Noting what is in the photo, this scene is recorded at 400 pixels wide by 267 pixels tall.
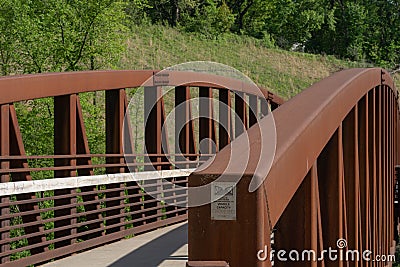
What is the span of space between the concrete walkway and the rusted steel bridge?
174 mm

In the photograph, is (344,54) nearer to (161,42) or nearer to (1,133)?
(161,42)

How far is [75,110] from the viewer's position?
8625 mm

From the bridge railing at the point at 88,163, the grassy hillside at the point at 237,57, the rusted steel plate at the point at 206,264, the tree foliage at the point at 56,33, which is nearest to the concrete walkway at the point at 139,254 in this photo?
the bridge railing at the point at 88,163

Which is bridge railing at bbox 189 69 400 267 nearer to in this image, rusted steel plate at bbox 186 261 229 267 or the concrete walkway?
rusted steel plate at bbox 186 261 229 267

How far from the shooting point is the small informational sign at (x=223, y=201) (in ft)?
7.82

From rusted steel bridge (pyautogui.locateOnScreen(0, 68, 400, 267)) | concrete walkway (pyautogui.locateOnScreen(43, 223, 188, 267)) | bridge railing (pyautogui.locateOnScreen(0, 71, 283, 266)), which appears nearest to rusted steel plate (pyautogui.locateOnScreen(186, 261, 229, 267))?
rusted steel bridge (pyautogui.locateOnScreen(0, 68, 400, 267))

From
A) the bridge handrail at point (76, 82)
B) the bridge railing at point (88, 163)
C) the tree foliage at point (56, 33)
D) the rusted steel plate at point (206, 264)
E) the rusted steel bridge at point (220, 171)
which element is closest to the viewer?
the rusted steel plate at point (206, 264)

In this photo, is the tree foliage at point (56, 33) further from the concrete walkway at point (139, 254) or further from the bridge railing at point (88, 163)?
the concrete walkway at point (139, 254)

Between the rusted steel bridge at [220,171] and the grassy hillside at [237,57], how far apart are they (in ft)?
88.7

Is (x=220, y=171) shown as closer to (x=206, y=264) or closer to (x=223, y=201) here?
(x=223, y=201)

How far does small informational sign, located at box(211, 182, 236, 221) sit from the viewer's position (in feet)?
7.82

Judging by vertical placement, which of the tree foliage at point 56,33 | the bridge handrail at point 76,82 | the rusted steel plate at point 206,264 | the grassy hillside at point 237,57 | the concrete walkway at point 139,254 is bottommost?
the concrete walkway at point 139,254

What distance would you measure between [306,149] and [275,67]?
50674mm

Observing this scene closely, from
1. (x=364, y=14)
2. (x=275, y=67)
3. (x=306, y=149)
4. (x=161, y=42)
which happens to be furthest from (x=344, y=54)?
(x=306, y=149)
